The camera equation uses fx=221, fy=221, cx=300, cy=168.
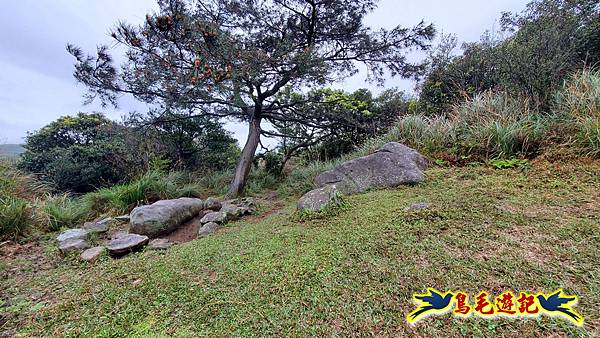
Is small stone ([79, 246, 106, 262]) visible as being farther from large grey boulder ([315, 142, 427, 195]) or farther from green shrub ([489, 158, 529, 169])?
green shrub ([489, 158, 529, 169])

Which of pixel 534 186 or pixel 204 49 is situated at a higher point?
pixel 204 49

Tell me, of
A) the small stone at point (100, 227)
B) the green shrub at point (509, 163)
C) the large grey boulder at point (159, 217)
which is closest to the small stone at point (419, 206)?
the green shrub at point (509, 163)

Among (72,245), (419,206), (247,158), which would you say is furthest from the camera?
(247,158)

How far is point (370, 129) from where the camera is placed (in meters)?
4.28

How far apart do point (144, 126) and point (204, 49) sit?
279 cm

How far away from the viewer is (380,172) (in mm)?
2682

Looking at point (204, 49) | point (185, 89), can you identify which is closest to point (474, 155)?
point (204, 49)

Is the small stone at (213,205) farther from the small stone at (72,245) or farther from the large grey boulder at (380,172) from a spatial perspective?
the large grey boulder at (380,172)

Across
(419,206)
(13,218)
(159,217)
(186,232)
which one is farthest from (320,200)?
(13,218)

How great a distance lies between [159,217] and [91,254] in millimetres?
706

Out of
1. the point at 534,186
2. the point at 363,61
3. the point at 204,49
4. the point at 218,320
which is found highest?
the point at 363,61

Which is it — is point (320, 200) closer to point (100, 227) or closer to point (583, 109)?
point (100, 227)

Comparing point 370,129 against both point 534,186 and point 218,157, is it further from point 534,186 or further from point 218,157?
point 218,157

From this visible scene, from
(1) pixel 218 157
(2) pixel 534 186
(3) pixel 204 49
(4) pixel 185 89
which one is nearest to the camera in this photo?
(2) pixel 534 186
